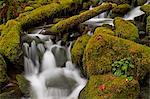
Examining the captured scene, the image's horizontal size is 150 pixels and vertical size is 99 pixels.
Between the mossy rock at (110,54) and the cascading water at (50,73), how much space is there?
733 millimetres

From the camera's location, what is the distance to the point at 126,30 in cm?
866

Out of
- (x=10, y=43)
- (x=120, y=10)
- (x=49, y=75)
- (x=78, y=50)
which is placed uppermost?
(x=120, y=10)

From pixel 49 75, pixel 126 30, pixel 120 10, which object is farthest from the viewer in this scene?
pixel 120 10

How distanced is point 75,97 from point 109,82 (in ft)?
3.90

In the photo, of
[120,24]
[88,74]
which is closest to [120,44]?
[88,74]

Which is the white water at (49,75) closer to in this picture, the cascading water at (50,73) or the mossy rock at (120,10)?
the cascading water at (50,73)

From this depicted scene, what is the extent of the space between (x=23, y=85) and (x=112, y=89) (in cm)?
244

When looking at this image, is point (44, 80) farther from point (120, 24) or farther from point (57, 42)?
point (120, 24)

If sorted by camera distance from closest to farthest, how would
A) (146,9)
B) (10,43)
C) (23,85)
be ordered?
(23,85) → (10,43) → (146,9)

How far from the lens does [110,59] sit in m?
7.34

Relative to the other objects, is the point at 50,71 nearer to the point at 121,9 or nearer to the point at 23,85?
the point at 23,85

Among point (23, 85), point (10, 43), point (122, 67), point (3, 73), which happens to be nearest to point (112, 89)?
point (122, 67)

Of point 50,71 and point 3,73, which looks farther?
point 50,71

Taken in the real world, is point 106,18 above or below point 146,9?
below
